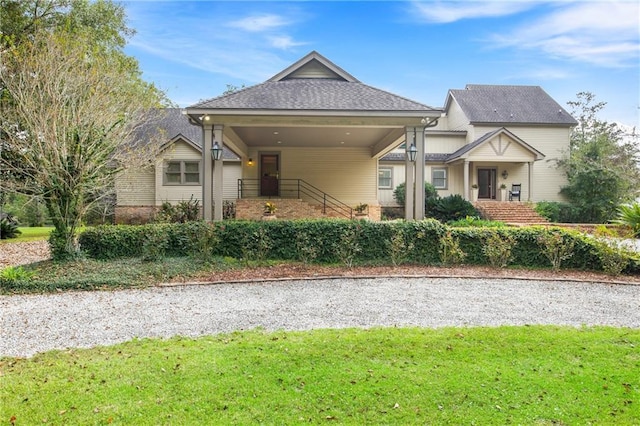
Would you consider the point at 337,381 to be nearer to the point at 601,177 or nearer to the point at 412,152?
the point at 412,152

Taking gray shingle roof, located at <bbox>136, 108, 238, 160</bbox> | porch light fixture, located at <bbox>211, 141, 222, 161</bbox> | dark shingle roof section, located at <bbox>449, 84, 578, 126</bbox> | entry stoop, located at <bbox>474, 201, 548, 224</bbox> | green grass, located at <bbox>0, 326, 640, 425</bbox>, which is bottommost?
green grass, located at <bbox>0, 326, 640, 425</bbox>

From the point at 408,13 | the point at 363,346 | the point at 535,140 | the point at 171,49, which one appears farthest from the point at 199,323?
the point at 535,140

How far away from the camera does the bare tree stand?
8891mm

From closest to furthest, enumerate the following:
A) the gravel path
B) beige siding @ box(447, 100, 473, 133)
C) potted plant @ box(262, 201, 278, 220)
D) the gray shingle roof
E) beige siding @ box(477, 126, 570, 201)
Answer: the gravel path
potted plant @ box(262, 201, 278, 220)
the gray shingle roof
beige siding @ box(477, 126, 570, 201)
beige siding @ box(447, 100, 473, 133)

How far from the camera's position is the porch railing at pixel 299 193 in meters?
17.7

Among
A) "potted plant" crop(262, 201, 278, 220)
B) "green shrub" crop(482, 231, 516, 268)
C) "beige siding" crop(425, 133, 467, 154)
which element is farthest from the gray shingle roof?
"green shrub" crop(482, 231, 516, 268)

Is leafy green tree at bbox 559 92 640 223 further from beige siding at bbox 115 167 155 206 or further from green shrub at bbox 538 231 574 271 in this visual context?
beige siding at bbox 115 167 155 206

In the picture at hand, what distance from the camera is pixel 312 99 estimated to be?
447 inches

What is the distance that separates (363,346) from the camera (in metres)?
4.18

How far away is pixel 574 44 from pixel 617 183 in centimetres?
1221

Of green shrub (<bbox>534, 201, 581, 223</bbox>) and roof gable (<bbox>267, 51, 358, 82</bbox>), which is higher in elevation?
roof gable (<bbox>267, 51, 358, 82</bbox>)

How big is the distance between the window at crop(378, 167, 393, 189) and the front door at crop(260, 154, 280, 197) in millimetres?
6572

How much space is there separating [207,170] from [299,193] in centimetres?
745

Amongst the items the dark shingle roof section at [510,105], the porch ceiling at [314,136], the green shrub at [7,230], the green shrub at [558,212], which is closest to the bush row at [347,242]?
the porch ceiling at [314,136]
